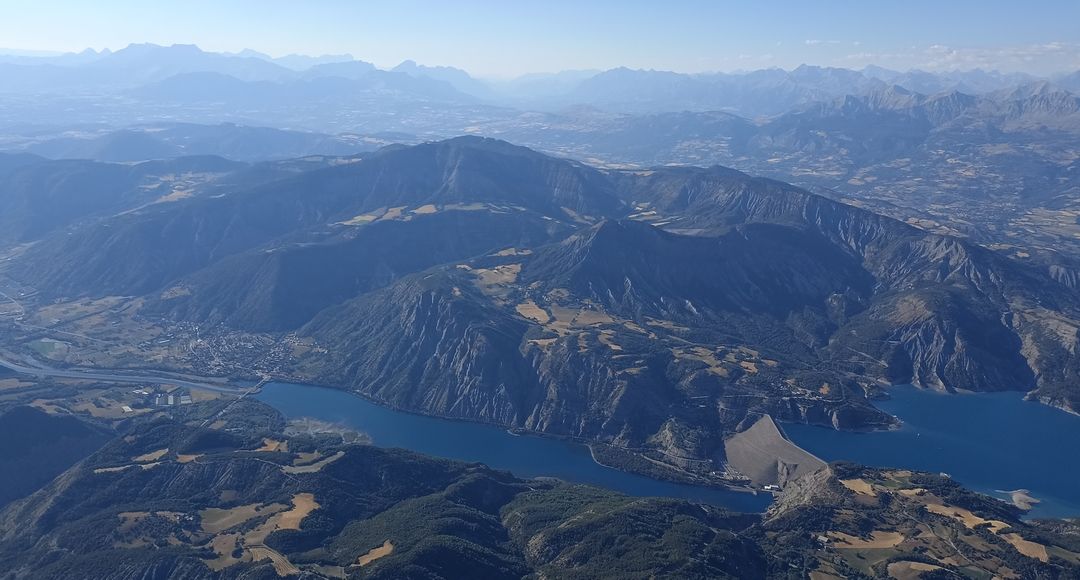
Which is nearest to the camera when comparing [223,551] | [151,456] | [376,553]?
[223,551]

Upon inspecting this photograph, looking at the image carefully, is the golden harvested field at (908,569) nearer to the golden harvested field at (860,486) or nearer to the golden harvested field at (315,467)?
the golden harvested field at (860,486)

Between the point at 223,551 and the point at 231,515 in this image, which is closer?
the point at 223,551

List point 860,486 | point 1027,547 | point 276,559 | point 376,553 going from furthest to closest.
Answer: point 860,486
point 1027,547
point 376,553
point 276,559

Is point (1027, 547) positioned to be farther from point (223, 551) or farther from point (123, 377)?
point (123, 377)

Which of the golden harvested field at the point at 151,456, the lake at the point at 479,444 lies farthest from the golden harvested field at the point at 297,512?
the lake at the point at 479,444

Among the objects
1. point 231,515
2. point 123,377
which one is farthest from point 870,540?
point 123,377

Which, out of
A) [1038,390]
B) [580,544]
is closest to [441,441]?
[580,544]
